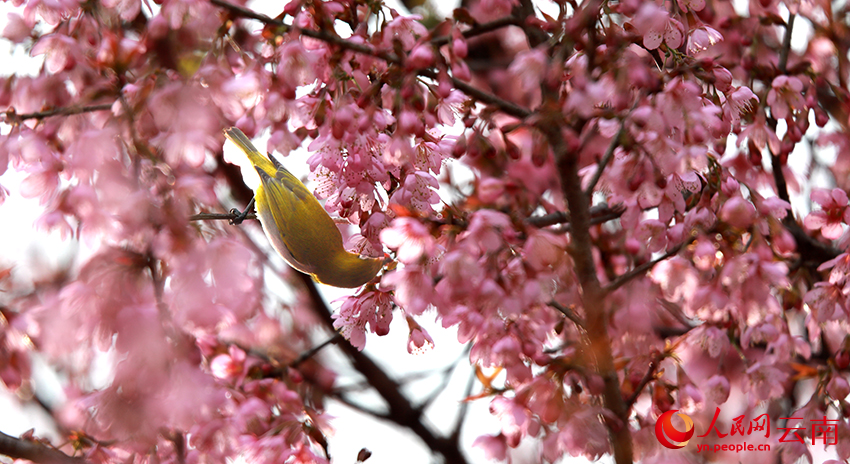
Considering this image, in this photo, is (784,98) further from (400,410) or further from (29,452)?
(29,452)

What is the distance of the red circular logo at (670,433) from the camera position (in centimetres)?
188

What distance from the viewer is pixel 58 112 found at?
1508 mm

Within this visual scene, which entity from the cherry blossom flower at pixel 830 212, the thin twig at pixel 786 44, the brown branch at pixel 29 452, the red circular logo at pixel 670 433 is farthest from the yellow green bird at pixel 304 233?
the thin twig at pixel 786 44

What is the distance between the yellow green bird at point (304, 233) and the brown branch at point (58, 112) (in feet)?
1.65

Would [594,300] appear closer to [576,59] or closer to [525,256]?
[525,256]

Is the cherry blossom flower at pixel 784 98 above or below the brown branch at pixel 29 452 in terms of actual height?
above

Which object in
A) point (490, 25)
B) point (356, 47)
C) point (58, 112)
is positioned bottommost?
point (58, 112)

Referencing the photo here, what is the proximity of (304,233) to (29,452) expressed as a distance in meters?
0.99

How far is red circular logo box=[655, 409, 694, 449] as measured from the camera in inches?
74.0

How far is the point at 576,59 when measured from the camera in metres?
1.67

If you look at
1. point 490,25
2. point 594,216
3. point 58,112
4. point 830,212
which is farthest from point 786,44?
point 58,112

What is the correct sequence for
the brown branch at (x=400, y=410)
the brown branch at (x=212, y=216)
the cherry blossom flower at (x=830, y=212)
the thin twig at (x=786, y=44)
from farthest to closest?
the brown branch at (x=400, y=410) < the thin twig at (x=786, y=44) < the cherry blossom flower at (x=830, y=212) < the brown branch at (x=212, y=216)

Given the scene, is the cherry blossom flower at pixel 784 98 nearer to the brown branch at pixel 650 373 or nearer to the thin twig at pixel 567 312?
the brown branch at pixel 650 373

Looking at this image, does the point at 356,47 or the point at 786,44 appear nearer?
the point at 356,47
